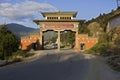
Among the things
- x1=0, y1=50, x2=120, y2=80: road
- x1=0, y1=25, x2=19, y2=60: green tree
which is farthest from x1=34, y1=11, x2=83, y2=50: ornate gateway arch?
x1=0, y1=50, x2=120, y2=80: road

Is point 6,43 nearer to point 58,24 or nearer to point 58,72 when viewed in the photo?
point 58,72

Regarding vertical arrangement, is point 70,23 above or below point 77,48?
above

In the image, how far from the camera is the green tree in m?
51.2

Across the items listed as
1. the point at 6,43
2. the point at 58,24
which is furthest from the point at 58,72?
the point at 58,24

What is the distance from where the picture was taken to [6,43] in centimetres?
5197

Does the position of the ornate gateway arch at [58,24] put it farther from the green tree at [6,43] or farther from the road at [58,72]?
the road at [58,72]

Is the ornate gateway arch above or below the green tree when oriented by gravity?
above

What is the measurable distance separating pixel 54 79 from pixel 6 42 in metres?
32.0

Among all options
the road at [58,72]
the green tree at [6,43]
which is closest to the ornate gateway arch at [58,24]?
the green tree at [6,43]

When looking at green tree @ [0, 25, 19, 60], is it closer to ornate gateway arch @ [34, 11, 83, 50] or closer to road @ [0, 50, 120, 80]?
road @ [0, 50, 120, 80]

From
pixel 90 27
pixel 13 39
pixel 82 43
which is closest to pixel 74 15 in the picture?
pixel 82 43

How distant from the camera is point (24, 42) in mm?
78375

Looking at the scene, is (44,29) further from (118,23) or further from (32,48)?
(118,23)

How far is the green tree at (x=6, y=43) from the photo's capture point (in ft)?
168
